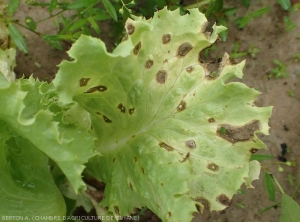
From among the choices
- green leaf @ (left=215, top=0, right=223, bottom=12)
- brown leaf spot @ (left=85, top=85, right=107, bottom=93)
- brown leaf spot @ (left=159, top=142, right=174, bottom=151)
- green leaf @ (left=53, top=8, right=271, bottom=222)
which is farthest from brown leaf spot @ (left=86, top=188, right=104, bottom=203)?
green leaf @ (left=215, top=0, right=223, bottom=12)

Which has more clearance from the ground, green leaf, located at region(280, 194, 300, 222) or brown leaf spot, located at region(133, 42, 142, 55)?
brown leaf spot, located at region(133, 42, 142, 55)

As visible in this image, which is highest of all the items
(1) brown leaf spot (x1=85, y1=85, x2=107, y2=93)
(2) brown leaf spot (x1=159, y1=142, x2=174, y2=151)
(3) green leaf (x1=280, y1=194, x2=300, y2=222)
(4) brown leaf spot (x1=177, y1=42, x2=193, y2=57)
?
(4) brown leaf spot (x1=177, y1=42, x2=193, y2=57)

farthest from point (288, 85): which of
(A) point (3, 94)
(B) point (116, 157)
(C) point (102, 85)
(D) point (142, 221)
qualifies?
(A) point (3, 94)

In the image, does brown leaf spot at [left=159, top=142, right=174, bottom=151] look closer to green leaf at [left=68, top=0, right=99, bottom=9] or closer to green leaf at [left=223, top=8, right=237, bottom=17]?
green leaf at [left=68, top=0, right=99, bottom=9]

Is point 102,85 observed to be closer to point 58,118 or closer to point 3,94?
point 58,118

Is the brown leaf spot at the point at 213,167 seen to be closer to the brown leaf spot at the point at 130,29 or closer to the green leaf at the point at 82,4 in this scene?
the brown leaf spot at the point at 130,29

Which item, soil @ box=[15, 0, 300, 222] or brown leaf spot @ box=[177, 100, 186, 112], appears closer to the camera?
brown leaf spot @ box=[177, 100, 186, 112]

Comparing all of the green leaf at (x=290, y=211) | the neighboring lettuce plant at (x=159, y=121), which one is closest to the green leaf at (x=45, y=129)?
the neighboring lettuce plant at (x=159, y=121)
